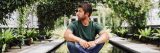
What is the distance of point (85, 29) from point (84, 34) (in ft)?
0.22

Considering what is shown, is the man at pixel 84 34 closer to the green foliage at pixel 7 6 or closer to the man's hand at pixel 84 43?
the man's hand at pixel 84 43

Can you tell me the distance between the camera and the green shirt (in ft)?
15.9

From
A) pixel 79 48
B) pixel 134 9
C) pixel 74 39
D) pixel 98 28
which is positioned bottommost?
pixel 134 9

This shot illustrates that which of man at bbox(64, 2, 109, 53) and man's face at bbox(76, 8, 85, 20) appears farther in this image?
man's face at bbox(76, 8, 85, 20)

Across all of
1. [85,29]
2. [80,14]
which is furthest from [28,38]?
[80,14]

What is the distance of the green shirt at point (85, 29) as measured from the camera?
4858 mm

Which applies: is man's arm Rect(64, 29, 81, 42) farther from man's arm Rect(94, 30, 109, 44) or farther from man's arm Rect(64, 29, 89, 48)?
man's arm Rect(94, 30, 109, 44)

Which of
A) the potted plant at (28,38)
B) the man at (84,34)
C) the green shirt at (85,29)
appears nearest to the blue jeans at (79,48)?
the man at (84,34)

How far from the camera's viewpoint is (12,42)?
51.8 feet

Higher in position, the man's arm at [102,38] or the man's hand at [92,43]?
the man's arm at [102,38]

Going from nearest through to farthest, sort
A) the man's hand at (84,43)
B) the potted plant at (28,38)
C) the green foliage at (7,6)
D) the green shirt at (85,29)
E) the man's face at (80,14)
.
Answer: the man's hand at (84,43)
the man's face at (80,14)
the green shirt at (85,29)
the green foliage at (7,6)
the potted plant at (28,38)

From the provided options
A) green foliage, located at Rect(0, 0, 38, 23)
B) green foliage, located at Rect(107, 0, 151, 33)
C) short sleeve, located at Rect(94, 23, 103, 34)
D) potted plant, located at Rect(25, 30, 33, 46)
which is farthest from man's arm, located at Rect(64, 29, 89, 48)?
green foliage, located at Rect(107, 0, 151, 33)

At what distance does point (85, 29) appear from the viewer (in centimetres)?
488

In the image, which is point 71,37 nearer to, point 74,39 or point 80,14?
point 74,39
